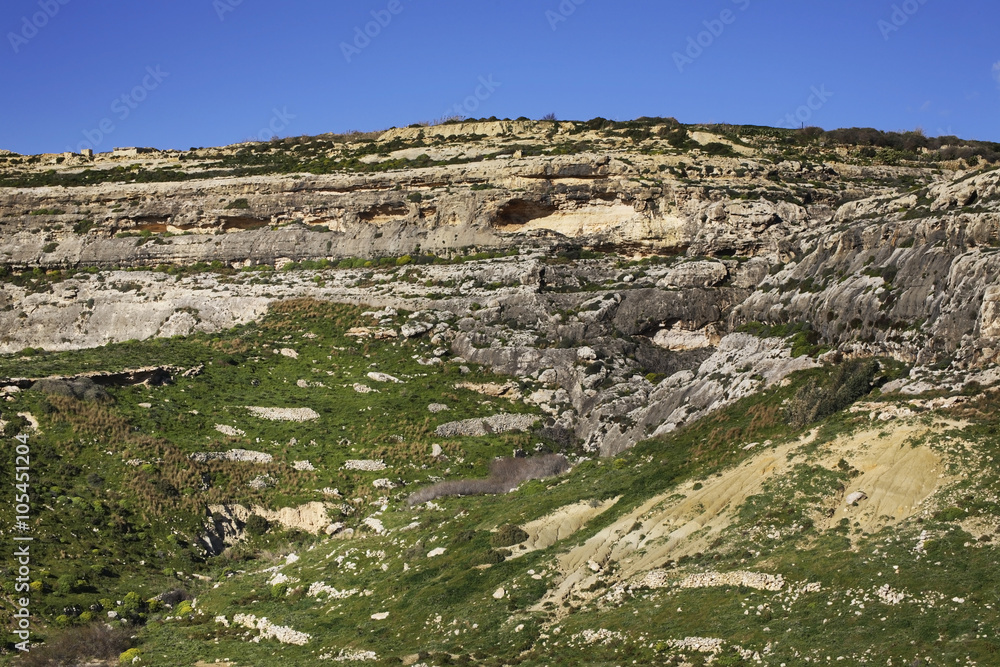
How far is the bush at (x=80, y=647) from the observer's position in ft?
80.3

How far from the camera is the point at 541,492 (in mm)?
32062

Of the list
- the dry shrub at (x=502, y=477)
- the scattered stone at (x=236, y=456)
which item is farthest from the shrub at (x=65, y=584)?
the dry shrub at (x=502, y=477)

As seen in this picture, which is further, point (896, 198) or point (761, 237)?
point (761, 237)

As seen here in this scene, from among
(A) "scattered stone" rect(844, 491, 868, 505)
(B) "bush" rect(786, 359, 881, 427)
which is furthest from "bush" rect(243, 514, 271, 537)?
(A) "scattered stone" rect(844, 491, 868, 505)

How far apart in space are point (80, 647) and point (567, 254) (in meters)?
37.7

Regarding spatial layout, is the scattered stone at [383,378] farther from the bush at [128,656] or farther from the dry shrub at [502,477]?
the bush at [128,656]

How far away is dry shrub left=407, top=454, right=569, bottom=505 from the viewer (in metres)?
35.0

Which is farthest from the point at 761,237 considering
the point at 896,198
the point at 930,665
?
the point at 930,665

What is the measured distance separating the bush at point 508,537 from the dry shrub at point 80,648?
10.9 m

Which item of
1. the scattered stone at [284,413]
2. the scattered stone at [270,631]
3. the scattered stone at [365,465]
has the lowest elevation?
the scattered stone at [270,631]

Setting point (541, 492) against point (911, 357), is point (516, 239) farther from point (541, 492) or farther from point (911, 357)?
point (911, 357)

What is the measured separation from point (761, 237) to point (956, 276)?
1005 inches

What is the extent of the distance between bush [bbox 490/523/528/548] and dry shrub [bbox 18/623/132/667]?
431 inches

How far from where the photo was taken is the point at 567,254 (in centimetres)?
5669
